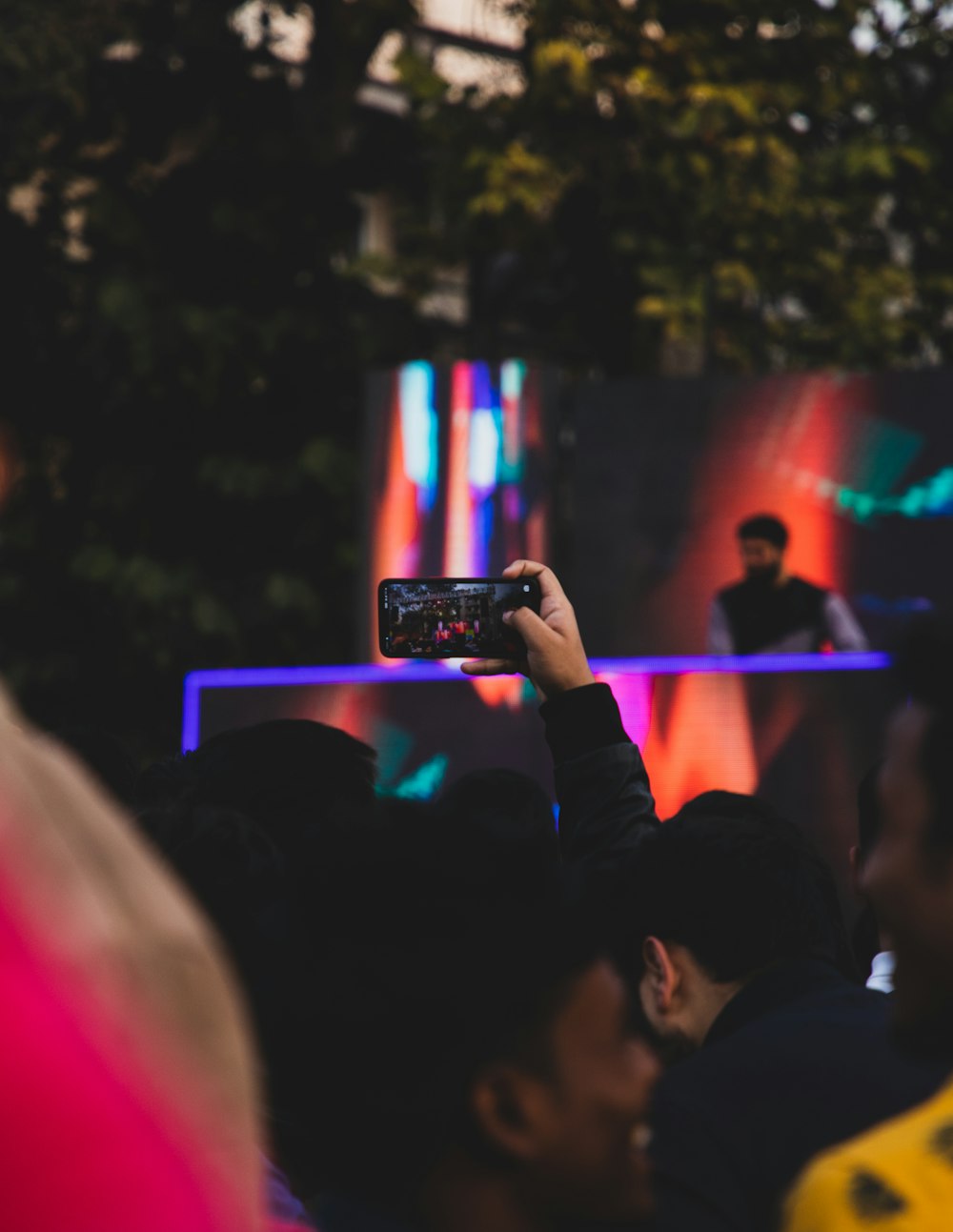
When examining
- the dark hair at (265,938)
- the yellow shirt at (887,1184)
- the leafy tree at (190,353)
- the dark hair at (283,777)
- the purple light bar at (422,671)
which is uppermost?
the leafy tree at (190,353)

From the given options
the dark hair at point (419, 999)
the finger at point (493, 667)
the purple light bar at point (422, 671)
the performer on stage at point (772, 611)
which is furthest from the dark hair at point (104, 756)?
the performer on stage at point (772, 611)

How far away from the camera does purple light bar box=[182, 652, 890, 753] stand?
20.0ft

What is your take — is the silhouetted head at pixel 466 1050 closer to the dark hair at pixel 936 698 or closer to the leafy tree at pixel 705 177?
the dark hair at pixel 936 698

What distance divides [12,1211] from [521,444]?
10.4m

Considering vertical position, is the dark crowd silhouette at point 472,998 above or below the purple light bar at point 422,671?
below

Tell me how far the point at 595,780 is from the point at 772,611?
707 centimetres

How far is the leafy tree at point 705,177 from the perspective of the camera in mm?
12977

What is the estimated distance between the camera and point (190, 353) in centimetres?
1319

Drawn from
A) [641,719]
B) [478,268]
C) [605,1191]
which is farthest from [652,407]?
[605,1191]

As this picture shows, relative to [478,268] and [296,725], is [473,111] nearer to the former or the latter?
[478,268]

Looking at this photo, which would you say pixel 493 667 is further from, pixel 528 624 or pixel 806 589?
pixel 806 589

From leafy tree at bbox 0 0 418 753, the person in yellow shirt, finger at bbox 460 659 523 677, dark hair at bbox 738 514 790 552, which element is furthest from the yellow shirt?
leafy tree at bbox 0 0 418 753

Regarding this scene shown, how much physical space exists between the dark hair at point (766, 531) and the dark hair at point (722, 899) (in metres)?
7.22

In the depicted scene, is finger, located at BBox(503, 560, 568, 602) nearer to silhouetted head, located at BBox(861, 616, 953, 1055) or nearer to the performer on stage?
silhouetted head, located at BBox(861, 616, 953, 1055)
